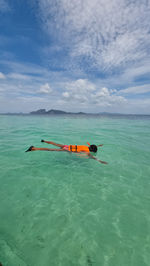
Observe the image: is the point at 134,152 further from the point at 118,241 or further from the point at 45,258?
the point at 45,258

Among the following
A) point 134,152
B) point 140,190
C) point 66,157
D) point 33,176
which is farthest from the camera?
point 134,152

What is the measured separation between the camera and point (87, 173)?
301 inches

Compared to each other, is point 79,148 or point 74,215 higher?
point 79,148

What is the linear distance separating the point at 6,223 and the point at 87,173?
480cm

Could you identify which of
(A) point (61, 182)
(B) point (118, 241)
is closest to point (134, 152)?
(A) point (61, 182)

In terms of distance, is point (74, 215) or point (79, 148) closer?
point (74, 215)

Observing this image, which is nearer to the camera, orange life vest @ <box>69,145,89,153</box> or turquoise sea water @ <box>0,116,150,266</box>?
turquoise sea water @ <box>0,116,150,266</box>

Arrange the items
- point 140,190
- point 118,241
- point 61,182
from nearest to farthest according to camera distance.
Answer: point 118,241 → point 140,190 → point 61,182

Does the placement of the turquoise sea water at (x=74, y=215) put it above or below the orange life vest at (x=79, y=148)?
below

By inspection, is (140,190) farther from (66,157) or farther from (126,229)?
(66,157)

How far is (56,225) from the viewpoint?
420 cm

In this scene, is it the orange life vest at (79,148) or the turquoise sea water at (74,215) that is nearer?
the turquoise sea water at (74,215)

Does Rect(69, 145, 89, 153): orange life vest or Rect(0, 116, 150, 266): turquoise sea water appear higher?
Rect(69, 145, 89, 153): orange life vest

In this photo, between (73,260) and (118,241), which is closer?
(73,260)
